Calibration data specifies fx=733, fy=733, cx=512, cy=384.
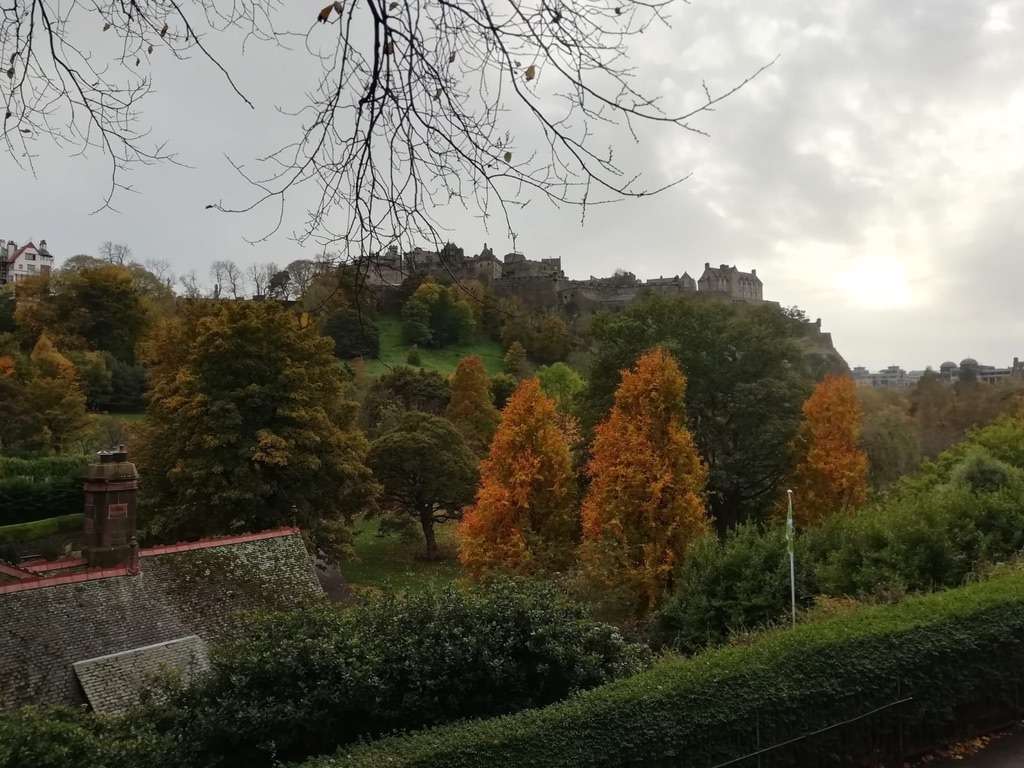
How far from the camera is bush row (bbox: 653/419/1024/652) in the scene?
1251 centimetres

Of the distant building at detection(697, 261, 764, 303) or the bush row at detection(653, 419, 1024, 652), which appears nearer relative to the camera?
the bush row at detection(653, 419, 1024, 652)

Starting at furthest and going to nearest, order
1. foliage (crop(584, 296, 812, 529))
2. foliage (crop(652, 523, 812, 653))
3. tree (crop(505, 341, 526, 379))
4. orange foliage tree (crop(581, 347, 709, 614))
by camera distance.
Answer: tree (crop(505, 341, 526, 379)) → foliage (crop(584, 296, 812, 529)) → orange foliage tree (crop(581, 347, 709, 614)) → foliage (crop(652, 523, 812, 653))

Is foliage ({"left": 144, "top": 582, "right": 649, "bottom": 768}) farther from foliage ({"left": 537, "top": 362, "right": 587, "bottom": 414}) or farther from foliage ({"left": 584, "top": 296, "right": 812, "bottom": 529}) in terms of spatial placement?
foliage ({"left": 537, "top": 362, "right": 587, "bottom": 414})

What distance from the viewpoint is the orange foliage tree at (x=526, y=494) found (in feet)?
64.7

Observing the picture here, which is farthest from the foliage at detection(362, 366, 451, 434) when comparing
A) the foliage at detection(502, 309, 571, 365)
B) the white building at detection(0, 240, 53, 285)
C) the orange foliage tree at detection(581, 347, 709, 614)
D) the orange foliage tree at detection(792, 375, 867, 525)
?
the white building at detection(0, 240, 53, 285)

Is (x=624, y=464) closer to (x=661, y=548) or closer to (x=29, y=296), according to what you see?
(x=661, y=548)

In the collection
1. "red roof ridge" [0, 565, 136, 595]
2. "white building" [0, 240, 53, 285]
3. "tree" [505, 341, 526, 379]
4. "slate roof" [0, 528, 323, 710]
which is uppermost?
"white building" [0, 240, 53, 285]

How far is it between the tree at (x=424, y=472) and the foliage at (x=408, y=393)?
466 inches

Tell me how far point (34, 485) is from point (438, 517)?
47.6ft

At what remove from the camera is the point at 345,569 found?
25.8 metres

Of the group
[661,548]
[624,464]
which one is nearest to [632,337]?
[624,464]

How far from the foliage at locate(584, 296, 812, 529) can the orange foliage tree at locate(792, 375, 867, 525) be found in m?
0.61

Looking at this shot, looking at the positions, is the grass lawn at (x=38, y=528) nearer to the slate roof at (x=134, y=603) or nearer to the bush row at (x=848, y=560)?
the slate roof at (x=134, y=603)

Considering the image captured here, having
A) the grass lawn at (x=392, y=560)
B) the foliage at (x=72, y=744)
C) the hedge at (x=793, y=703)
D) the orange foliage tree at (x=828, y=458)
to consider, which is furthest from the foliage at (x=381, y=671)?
the orange foliage tree at (x=828, y=458)
